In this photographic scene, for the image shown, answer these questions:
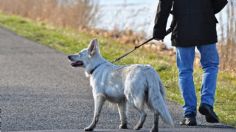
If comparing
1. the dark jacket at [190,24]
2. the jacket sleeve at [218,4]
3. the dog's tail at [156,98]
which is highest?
the jacket sleeve at [218,4]

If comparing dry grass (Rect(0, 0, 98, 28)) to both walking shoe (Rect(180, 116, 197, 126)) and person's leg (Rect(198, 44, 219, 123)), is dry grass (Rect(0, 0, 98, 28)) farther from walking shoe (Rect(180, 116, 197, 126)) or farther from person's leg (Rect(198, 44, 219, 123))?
walking shoe (Rect(180, 116, 197, 126))

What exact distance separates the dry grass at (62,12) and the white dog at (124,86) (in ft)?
42.4

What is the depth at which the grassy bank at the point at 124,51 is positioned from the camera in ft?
38.9

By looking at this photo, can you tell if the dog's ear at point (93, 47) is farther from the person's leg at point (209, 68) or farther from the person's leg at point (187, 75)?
the person's leg at point (209, 68)

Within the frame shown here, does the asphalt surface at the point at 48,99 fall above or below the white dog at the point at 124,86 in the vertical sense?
below

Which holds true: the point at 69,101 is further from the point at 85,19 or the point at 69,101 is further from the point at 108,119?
the point at 85,19

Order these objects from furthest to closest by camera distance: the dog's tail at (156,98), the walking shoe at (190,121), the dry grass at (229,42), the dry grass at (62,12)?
the dry grass at (62,12), the dry grass at (229,42), the walking shoe at (190,121), the dog's tail at (156,98)

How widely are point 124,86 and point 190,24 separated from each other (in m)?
1.33

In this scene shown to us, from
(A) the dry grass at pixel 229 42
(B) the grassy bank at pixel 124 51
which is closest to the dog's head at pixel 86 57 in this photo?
(B) the grassy bank at pixel 124 51

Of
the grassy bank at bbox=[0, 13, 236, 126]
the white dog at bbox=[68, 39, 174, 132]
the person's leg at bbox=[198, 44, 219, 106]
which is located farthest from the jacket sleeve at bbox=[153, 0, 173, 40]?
the grassy bank at bbox=[0, 13, 236, 126]

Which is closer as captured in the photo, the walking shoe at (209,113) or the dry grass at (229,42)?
the walking shoe at (209,113)

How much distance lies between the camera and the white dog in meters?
8.85

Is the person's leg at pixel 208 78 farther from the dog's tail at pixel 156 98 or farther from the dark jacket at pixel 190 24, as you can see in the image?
the dog's tail at pixel 156 98

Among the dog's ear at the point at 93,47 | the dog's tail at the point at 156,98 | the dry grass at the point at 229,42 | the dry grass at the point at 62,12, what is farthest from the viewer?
the dry grass at the point at 62,12
